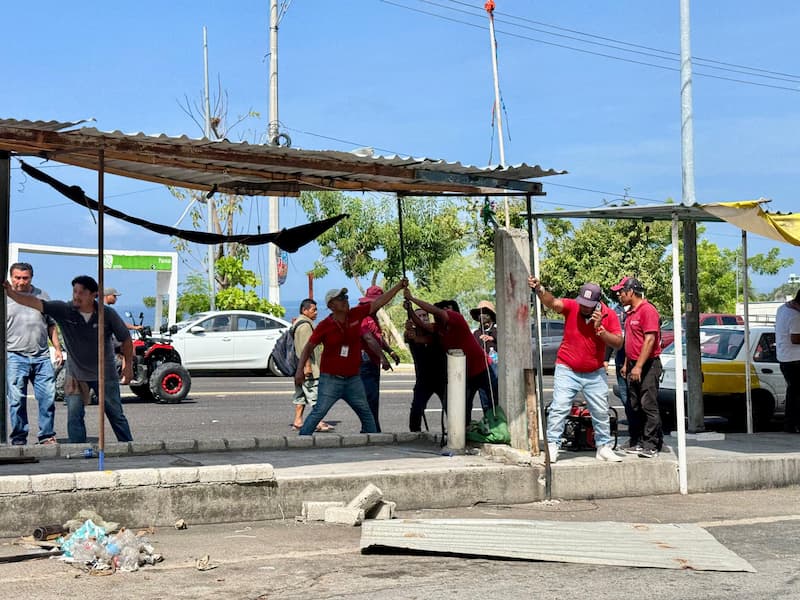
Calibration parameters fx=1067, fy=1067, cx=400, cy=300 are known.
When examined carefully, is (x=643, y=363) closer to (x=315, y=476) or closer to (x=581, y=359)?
(x=581, y=359)

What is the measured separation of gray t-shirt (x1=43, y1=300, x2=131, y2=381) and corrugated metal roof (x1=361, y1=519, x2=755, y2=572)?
127 inches

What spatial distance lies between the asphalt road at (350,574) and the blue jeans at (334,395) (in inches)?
102

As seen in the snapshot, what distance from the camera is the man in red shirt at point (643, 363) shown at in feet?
33.6

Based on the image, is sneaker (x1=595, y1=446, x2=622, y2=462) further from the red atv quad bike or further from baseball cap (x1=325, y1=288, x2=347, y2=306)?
the red atv quad bike

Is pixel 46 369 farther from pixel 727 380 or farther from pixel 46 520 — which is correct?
pixel 727 380

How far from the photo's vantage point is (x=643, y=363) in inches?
403

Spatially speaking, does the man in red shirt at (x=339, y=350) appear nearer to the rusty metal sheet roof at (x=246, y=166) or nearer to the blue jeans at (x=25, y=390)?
the rusty metal sheet roof at (x=246, y=166)

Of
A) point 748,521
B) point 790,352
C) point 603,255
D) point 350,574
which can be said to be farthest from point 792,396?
point 603,255

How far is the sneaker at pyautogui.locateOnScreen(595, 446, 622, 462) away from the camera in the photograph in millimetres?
9794

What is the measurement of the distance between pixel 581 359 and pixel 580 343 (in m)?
0.15

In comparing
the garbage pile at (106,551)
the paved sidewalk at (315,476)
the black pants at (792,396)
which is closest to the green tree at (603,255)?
the black pants at (792,396)

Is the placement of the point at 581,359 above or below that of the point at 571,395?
above

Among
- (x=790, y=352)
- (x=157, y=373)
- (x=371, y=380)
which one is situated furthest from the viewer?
(x=157, y=373)

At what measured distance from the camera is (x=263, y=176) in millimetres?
9664
